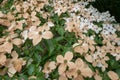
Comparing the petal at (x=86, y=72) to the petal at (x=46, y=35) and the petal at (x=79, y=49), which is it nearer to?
the petal at (x=79, y=49)

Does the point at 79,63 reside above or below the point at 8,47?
below

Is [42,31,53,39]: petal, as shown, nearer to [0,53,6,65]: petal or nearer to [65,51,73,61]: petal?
[65,51,73,61]: petal

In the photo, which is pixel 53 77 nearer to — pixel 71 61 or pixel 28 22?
pixel 71 61

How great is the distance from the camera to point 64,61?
158 cm

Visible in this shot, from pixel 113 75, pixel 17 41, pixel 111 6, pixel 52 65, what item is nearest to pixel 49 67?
pixel 52 65

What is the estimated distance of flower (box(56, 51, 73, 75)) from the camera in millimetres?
1537

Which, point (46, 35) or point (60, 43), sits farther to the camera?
Result: point (60, 43)

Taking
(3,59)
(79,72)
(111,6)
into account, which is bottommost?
(111,6)

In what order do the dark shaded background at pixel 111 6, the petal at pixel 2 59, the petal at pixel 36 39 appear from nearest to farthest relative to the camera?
the petal at pixel 2 59 → the petal at pixel 36 39 → the dark shaded background at pixel 111 6

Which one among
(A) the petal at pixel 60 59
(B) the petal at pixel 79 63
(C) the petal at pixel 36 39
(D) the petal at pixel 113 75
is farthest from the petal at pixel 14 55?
(D) the petal at pixel 113 75

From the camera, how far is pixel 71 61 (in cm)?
160

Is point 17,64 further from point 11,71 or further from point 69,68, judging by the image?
point 69,68

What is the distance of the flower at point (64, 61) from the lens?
154cm

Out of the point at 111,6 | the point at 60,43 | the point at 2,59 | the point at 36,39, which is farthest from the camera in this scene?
the point at 111,6
